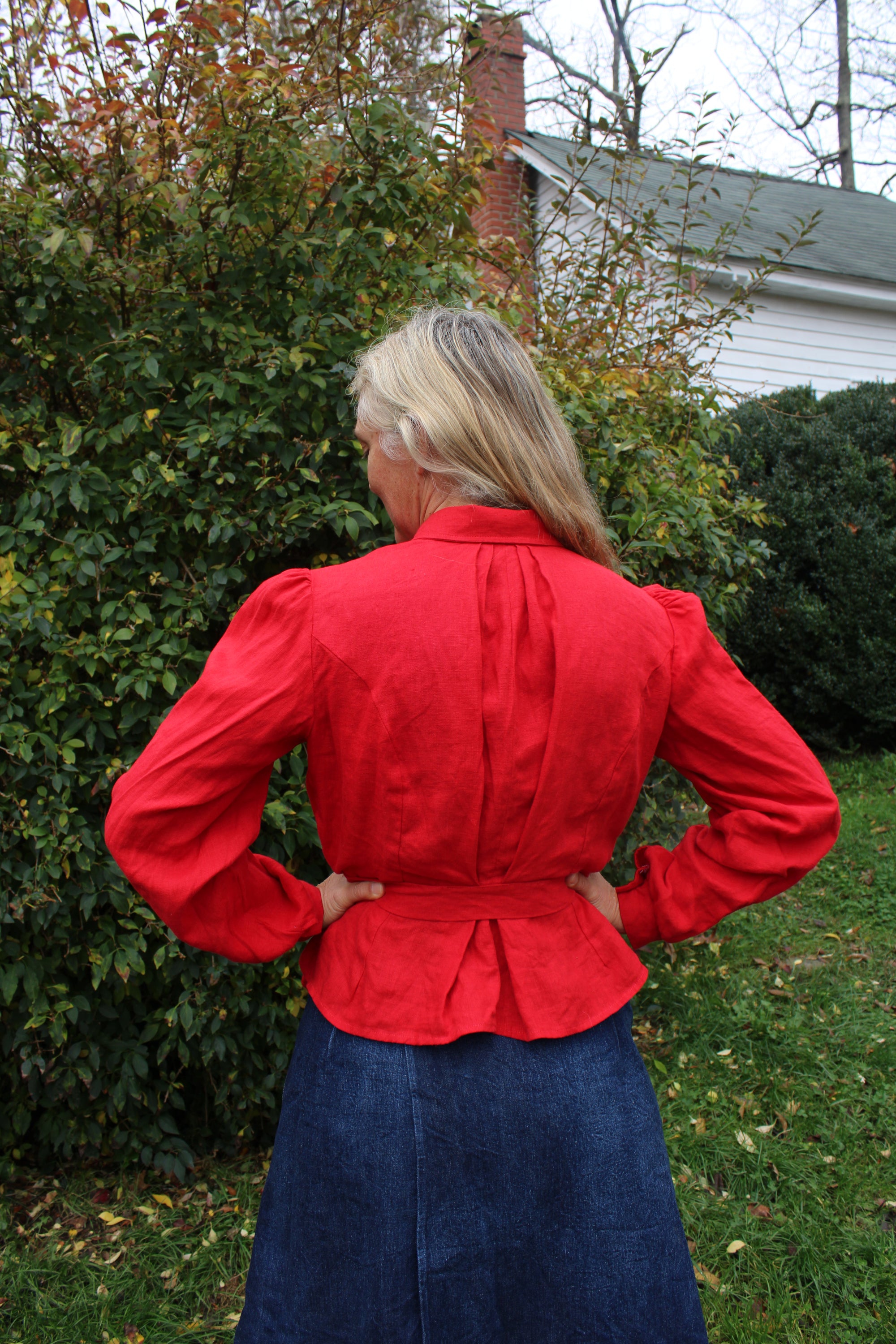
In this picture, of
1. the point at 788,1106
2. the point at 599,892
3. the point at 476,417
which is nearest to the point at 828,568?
the point at 788,1106

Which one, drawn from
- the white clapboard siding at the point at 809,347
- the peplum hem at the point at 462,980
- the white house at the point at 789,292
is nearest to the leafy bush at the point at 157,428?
the peplum hem at the point at 462,980

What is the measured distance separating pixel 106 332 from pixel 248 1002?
6.24 ft

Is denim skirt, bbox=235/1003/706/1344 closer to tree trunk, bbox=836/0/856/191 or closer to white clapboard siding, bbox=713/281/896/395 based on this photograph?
white clapboard siding, bbox=713/281/896/395

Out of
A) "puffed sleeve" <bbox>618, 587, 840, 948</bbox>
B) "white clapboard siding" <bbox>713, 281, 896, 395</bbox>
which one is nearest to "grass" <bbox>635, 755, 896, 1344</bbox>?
"puffed sleeve" <bbox>618, 587, 840, 948</bbox>

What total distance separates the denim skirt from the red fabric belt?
0.54 feet

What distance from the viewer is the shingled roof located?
10.4 metres

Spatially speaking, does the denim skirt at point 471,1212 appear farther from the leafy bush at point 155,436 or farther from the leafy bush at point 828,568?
the leafy bush at point 828,568

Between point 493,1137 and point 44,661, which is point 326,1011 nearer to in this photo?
point 493,1137

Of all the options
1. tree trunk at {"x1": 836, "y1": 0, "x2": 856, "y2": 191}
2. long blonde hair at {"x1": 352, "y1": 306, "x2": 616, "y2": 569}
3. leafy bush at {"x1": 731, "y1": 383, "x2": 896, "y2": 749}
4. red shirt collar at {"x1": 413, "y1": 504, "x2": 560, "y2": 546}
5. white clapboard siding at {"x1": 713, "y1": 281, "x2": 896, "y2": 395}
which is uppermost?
tree trunk at {"x1": 836, "y1": 0, "x2": 856, "y2": 191}

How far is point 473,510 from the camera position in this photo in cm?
135

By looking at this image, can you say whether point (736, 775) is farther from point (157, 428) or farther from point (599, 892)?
point (157, 428)

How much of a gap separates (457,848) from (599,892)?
0.32m

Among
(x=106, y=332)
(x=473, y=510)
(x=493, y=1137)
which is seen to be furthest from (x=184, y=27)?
(x=493, y=1137)

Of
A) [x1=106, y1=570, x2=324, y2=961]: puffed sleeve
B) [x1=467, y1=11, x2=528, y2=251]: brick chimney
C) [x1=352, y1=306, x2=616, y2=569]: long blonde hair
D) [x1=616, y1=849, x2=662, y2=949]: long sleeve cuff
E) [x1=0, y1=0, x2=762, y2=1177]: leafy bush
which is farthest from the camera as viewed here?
[x1=467, y1=11, x2=528, y2=251]: brick chimney
